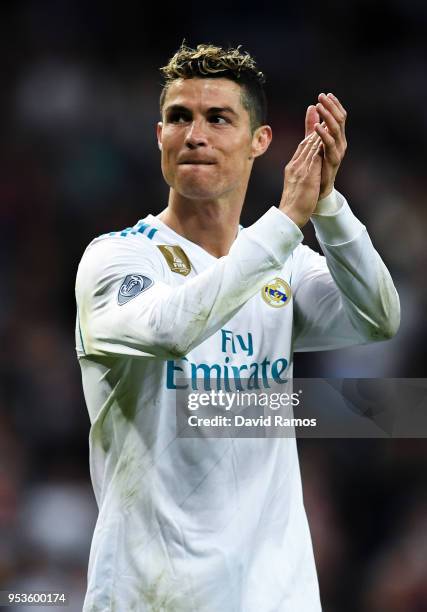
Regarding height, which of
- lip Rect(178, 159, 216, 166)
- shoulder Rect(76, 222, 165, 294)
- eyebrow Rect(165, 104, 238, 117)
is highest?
eyebrow Rect(165, 104, 238, 117)

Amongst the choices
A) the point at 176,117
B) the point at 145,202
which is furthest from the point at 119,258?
the point at 145,202

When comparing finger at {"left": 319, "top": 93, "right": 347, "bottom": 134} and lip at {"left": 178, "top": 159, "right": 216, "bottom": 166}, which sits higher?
finger at {"left": 319, "top": 93, "right": 347, "bottom": 134}

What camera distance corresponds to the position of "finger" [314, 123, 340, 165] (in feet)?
9.64

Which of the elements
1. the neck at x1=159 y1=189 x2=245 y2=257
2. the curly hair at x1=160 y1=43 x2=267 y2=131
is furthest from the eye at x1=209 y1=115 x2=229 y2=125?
the neck at x1=159 y1=189 x2=245 y2=257

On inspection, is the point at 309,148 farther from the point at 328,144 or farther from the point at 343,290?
the point at 343,290

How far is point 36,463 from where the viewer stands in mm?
5730

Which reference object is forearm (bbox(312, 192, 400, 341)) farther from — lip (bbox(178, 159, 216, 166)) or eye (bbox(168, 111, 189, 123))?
eye (bbox(168, 111, 189, 123))

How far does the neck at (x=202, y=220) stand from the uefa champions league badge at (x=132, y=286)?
0.48 meters

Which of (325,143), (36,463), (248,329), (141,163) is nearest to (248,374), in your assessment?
(248,329)

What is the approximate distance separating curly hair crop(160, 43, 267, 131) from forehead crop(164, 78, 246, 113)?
20 millimetres

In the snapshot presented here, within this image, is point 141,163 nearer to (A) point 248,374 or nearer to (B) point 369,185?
(B) point 369,185

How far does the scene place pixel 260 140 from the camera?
3.48 m

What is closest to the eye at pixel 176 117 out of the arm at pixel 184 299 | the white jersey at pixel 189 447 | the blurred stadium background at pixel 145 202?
the white jersey at pixel 189 447

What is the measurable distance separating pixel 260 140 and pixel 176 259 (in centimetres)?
60
